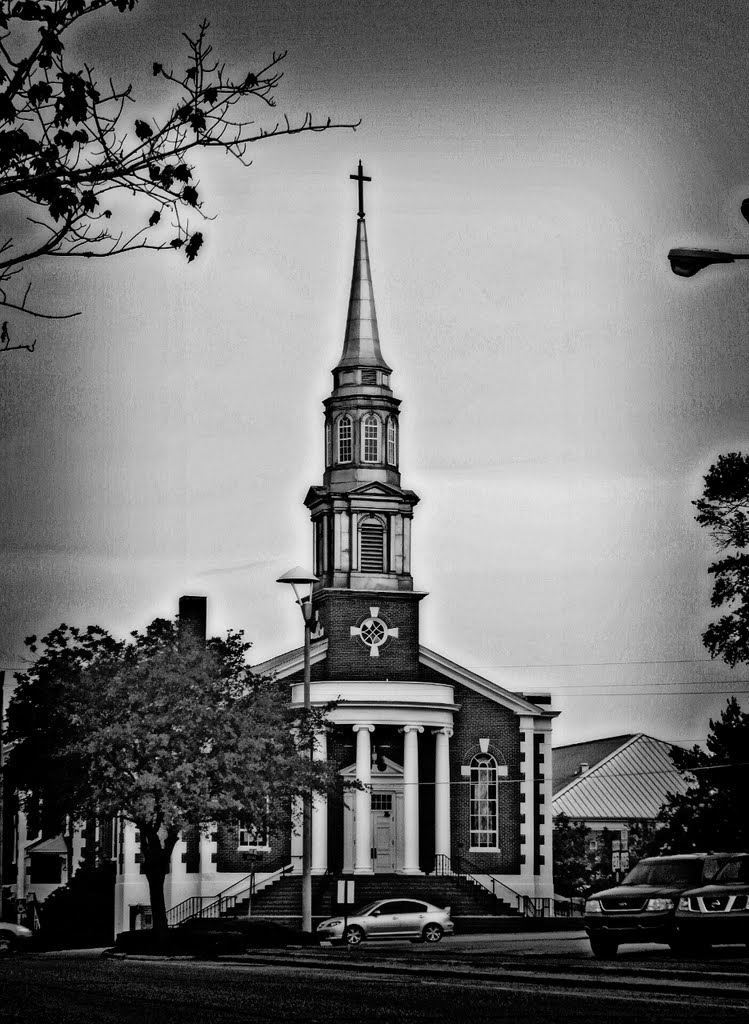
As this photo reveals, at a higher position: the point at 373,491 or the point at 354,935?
the point at 373,491

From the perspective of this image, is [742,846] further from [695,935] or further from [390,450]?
[695,935]

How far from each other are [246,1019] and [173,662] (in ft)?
107

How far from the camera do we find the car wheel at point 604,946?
2969cm

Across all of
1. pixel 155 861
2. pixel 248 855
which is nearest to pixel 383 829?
pixel 248 855

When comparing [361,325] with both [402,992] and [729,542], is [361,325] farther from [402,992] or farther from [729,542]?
[402,992]

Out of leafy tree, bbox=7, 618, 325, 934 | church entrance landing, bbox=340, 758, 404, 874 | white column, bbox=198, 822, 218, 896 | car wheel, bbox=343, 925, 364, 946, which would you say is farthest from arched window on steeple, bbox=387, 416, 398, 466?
car wheel, bbox=343, 925, 364, 946

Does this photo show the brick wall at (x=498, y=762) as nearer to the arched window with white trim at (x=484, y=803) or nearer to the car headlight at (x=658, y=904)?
the arched window with white trim at (x=484, y=803)

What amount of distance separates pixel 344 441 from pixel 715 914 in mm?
40414

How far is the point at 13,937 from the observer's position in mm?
56688

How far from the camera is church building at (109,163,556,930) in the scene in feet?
204

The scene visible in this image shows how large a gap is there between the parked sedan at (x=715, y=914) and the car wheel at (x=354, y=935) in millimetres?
21213

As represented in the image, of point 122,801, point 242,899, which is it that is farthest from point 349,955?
point 242,899

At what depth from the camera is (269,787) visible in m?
48.1

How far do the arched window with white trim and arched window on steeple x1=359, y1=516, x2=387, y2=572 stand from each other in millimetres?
8139
